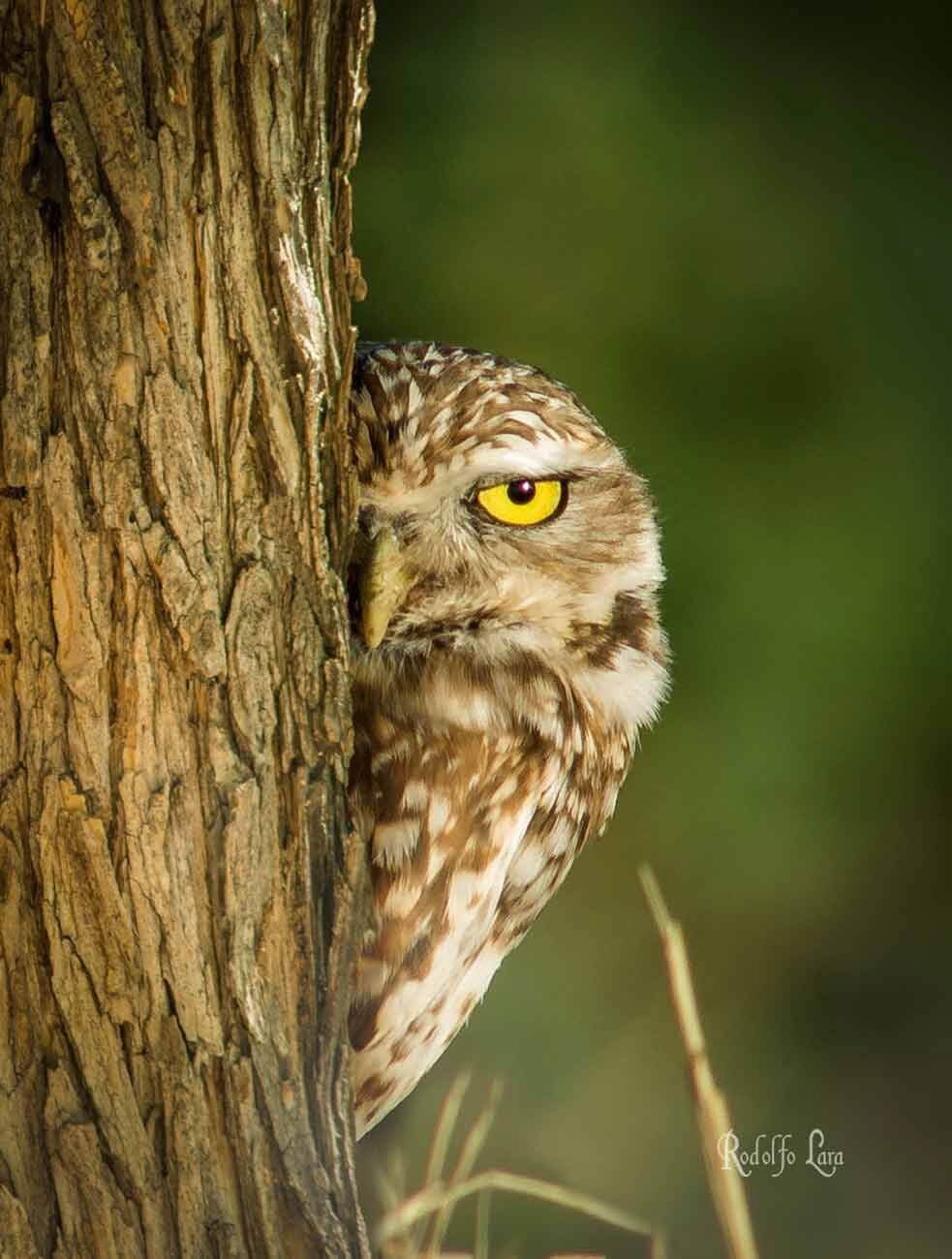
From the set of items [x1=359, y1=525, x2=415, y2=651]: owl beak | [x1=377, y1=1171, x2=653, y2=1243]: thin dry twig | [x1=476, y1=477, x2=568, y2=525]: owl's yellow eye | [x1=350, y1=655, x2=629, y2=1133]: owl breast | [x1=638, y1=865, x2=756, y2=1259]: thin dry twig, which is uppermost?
[x1=476, y1=477, x2=568, y2=525]: owl's yellow eye

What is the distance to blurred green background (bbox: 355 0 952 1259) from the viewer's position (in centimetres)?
345

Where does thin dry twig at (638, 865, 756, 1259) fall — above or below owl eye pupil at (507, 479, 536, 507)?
below

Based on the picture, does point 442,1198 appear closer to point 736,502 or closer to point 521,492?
point 521,492

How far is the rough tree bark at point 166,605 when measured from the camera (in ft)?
3.46

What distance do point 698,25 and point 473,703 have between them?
268cm

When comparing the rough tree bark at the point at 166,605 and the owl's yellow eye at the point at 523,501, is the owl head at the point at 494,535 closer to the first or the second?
the owl's yellow eye at the point at 523,501

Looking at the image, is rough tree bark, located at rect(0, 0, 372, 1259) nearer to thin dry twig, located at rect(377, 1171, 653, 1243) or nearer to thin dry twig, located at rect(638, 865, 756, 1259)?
thin dry twig, located at rect(638, 865, 756, 1259)

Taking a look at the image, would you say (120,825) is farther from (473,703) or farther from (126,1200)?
(473,703)

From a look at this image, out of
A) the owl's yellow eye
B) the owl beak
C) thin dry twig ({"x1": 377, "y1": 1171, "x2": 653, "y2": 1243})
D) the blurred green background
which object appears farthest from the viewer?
the blurred green background

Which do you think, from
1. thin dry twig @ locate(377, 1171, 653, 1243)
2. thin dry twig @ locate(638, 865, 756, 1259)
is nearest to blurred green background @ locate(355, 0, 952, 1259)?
thin dry twig @ locate(377, 1171, 653, 1243)

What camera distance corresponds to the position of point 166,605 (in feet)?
3.58

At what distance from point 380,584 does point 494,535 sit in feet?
0.53

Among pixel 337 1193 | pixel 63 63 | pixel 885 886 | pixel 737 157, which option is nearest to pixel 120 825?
pixel 337 1193

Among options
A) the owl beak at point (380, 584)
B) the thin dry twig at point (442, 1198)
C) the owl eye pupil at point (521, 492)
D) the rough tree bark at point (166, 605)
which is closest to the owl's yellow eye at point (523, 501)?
the owl eye pupil at point (521, 492)
